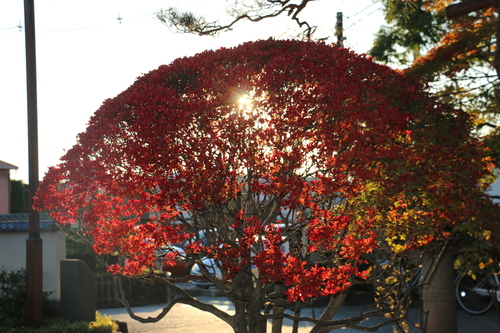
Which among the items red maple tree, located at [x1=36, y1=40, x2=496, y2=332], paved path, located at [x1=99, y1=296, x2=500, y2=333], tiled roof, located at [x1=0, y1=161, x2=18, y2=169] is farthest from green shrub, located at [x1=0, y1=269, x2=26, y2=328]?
tiled roof, located at [x1=0, y1=161, x2=18, y2=169]

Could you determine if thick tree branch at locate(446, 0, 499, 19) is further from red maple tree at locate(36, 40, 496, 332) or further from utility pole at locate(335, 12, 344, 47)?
utility pole at locate(335, 12, 344, 47)

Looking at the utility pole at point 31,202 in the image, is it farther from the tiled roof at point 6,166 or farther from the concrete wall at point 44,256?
the tiled roof at point 6,166

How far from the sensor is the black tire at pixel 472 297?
13.4m

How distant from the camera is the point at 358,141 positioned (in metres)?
6.58

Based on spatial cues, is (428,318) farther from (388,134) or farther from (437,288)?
(388,134)

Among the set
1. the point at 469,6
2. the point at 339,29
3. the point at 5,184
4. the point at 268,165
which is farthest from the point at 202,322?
the point at 5,184

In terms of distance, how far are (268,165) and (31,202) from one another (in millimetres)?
5403

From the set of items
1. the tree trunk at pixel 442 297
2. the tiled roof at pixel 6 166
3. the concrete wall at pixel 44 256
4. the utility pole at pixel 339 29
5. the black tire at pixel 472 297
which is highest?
the utility pole at pixel 339 29

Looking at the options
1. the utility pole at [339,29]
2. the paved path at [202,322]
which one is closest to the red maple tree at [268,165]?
the paved path at [202,322]

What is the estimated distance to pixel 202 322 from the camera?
13.1 m

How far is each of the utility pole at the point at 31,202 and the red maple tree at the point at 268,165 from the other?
2458mm

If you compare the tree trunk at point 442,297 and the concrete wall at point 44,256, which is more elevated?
the concrete wall at point 44,256

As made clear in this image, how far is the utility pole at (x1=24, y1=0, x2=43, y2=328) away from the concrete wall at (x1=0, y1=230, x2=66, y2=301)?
836mm

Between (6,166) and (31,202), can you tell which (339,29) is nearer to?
(31,202)
